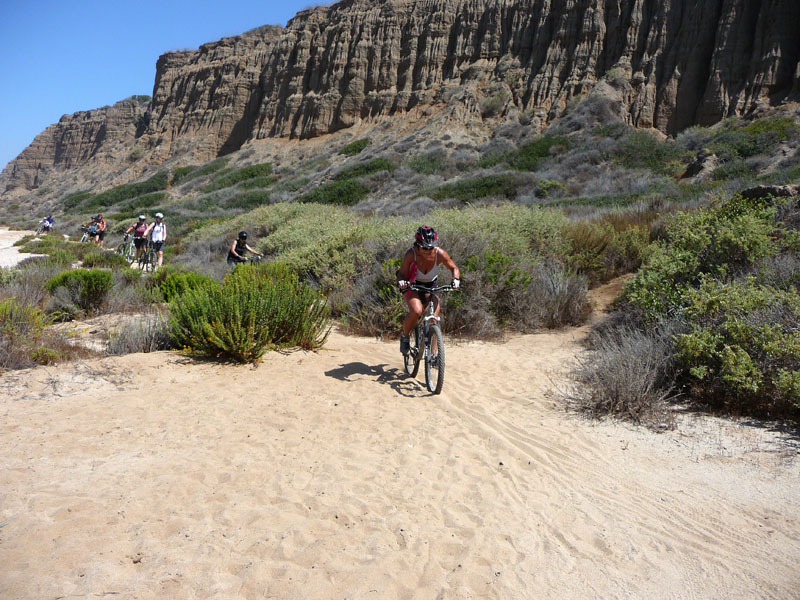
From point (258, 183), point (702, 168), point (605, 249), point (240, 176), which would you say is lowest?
point (605, 249)

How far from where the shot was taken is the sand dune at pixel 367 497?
2.84 meters

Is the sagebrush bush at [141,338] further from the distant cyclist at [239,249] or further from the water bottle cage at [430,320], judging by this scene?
the distant cyclist at [239,249]

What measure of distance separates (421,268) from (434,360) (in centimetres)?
106

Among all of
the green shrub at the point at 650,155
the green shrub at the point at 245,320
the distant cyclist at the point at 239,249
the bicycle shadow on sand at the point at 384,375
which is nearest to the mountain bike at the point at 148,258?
the distant cyclist at the point at 239,249

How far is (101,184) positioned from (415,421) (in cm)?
6625

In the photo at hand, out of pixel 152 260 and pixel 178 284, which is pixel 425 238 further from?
pixel 152 260

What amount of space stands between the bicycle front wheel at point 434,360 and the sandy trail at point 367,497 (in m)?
0.21

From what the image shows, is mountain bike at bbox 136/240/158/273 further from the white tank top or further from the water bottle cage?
the water bottle cage

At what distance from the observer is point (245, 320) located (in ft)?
22.0

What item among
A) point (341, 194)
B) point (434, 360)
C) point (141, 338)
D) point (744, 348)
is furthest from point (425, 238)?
point (341, 194)

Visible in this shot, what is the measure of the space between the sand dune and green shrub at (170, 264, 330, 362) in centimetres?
82

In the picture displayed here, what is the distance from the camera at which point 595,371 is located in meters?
5.62

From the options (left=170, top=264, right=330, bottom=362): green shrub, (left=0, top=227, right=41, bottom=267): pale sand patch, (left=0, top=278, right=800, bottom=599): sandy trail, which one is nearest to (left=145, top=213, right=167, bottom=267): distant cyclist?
(left=0, top=227, right=41, bottom=267): pale sand patch

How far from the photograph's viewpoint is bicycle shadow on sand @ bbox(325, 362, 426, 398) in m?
5.97
